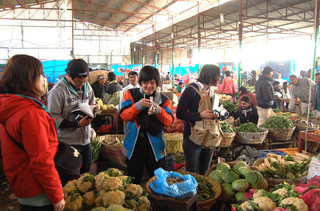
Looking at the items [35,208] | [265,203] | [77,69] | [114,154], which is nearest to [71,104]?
[77,69]

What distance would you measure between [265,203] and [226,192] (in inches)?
27.7

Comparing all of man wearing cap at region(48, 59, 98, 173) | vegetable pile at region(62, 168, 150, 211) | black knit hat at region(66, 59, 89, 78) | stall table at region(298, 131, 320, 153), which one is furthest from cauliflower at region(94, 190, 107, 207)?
stall table at region(298, 131, 320, 153)

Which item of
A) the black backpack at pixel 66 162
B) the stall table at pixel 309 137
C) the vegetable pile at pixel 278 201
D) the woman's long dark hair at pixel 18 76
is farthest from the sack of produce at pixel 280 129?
the woman's long dark hair at pixel 18 76

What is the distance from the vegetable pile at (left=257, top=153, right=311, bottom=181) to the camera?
283 centimetres

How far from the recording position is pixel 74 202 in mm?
1923

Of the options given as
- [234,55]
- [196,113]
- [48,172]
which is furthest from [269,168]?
[234,55]

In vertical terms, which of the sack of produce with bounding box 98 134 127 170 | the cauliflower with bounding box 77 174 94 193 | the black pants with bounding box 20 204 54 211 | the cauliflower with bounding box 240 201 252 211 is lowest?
the sack of produce with bounding box 98 134 127 170

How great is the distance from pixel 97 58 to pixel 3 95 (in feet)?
84.1

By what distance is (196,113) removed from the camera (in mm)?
2773

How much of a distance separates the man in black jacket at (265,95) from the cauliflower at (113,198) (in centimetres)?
510

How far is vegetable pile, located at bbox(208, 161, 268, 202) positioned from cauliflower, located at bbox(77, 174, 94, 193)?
147 centimetres

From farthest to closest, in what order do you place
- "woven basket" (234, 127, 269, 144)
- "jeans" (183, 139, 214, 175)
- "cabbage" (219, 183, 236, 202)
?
1. "woven basket" (234, 127, 269, 144)
2. "jeans" (183, 139, 214, 175)
3. "cabbage" (219, 183, 236, 202)

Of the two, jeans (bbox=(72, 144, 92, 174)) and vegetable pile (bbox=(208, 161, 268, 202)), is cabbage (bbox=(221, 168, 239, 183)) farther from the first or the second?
jeans (bbox=(72, 144, 92, 174))

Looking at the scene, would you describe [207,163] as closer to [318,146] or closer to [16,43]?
[318,146]
